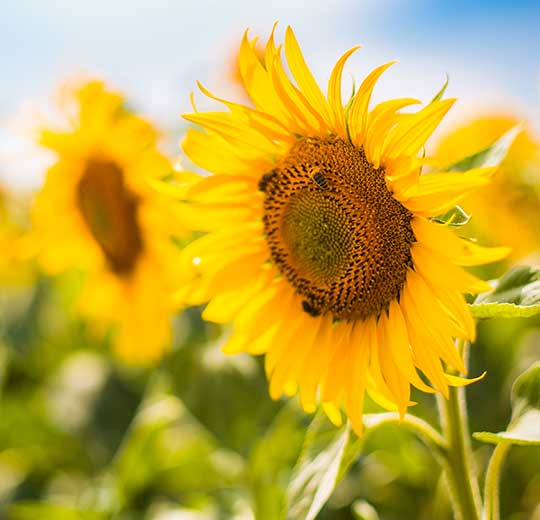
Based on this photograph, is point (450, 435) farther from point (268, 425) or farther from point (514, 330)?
point (514, 330)

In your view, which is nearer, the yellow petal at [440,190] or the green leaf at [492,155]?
the yellow petal at [440,190]

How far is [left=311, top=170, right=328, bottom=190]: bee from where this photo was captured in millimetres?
1148

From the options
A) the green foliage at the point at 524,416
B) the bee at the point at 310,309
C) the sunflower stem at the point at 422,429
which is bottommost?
the sunflower stem at the point at 422,429

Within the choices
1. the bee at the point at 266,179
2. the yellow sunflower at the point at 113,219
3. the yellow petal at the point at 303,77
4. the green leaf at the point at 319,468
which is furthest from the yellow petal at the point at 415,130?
the yellow sunflower at the point at 113,219

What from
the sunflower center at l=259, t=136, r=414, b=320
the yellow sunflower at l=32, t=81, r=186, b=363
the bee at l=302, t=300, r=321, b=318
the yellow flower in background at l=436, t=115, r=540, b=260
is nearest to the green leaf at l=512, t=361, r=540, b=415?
the sunflower center at l=259, t=136, r=414, b=320

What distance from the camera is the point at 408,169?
966 mm

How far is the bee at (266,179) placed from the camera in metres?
1.25

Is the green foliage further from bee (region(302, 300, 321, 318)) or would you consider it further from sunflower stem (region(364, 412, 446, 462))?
bee (region(302, 300, 321, 318))

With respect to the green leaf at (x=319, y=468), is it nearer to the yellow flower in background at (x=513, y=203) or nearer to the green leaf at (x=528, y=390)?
the green leaf at (x=528, y=390)

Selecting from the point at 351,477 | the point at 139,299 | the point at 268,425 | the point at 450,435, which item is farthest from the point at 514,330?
A: the point at 139,299

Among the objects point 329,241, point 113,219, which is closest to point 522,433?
point 329,241

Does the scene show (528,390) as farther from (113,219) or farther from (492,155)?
(113,219)

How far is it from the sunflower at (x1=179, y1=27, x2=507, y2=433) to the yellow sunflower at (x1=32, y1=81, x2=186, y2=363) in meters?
0.64

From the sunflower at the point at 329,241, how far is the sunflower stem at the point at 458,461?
54 millimetres
